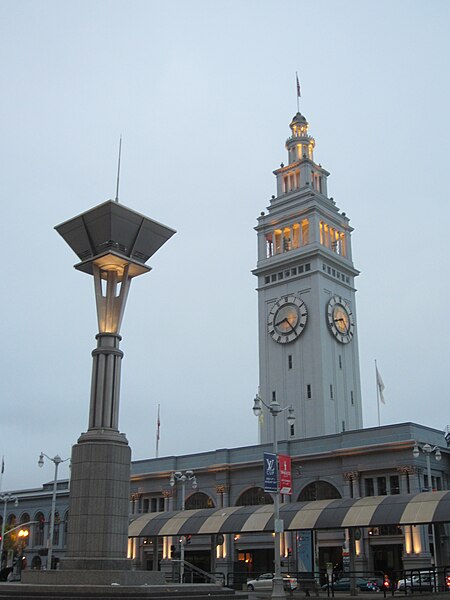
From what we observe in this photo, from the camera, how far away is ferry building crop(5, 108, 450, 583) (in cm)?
5481

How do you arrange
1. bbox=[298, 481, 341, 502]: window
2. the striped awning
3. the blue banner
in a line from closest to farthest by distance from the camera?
1. the blue banner
2. the striped awning
3. bbox=[298, 481, 341, 502]: window

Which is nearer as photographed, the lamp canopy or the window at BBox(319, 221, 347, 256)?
the lamp canopy

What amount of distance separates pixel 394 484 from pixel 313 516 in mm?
12852

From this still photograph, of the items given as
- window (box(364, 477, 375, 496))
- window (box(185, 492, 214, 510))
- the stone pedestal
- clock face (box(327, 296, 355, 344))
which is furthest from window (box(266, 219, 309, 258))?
the stone pedestal

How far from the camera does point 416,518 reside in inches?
1774

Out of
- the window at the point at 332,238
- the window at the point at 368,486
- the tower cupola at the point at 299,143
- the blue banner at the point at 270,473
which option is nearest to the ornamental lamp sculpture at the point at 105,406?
the blue banner at the point at 270,473

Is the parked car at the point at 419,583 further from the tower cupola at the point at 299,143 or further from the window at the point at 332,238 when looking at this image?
the tower cupola at the point at 299,143

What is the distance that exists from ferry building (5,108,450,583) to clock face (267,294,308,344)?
129mm

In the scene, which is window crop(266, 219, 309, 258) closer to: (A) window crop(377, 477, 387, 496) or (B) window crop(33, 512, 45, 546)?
(A) window crop(377, 477, 387, 496)

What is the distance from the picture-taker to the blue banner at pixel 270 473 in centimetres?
3862

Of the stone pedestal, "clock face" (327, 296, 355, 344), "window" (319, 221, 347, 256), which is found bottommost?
the stone pedestal

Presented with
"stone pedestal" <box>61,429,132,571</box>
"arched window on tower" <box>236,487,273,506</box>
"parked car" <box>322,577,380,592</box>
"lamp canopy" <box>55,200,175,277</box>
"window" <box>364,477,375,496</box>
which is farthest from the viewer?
"arched window on tower" <box>236,487,273,506</box>

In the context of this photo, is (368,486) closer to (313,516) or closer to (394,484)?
(394,484)

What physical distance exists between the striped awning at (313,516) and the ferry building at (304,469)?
4.1 inches
